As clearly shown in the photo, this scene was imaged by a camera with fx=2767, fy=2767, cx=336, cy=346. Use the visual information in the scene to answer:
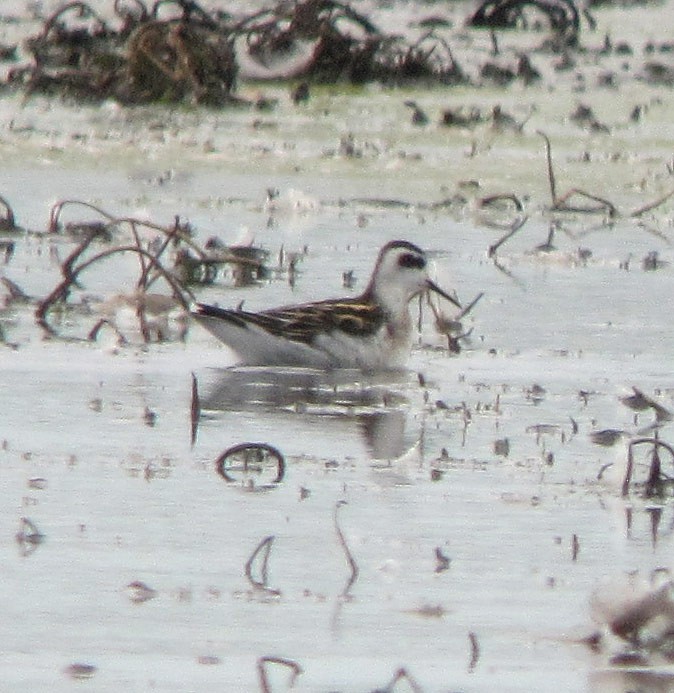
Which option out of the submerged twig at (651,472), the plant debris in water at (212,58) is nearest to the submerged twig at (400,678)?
the submerged twig at (651,472)

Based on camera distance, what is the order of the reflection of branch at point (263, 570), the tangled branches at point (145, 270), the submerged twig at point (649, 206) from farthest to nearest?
the submerged twig at point (649, 206), the tangled branches at point (145, 270), the reflection of branch at point (263, 570)

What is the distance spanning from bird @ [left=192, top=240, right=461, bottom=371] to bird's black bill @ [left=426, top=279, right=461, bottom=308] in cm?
25

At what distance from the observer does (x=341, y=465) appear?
830 centimetres

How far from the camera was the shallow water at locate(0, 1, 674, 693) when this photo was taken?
6.05m

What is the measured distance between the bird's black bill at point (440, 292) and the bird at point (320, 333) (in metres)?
0.25

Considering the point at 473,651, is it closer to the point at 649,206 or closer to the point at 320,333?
the point at 320,333

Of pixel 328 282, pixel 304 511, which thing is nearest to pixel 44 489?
pixel 304 511

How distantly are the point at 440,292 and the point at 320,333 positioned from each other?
892mm

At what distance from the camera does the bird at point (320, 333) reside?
10383 mm

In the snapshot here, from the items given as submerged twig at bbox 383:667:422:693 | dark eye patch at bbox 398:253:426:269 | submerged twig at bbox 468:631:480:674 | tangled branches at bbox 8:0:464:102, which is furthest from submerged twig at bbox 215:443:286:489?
tangled branches at bbox 8:0:464:102

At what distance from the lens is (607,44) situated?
25469mm

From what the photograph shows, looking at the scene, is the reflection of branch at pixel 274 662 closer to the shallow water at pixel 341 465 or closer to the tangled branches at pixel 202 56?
the shallow water at pixel 341 465

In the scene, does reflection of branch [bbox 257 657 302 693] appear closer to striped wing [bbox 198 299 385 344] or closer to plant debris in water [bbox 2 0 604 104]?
striped wing [bbox 198 299 385 344]

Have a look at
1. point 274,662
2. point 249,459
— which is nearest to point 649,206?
point 249,459
